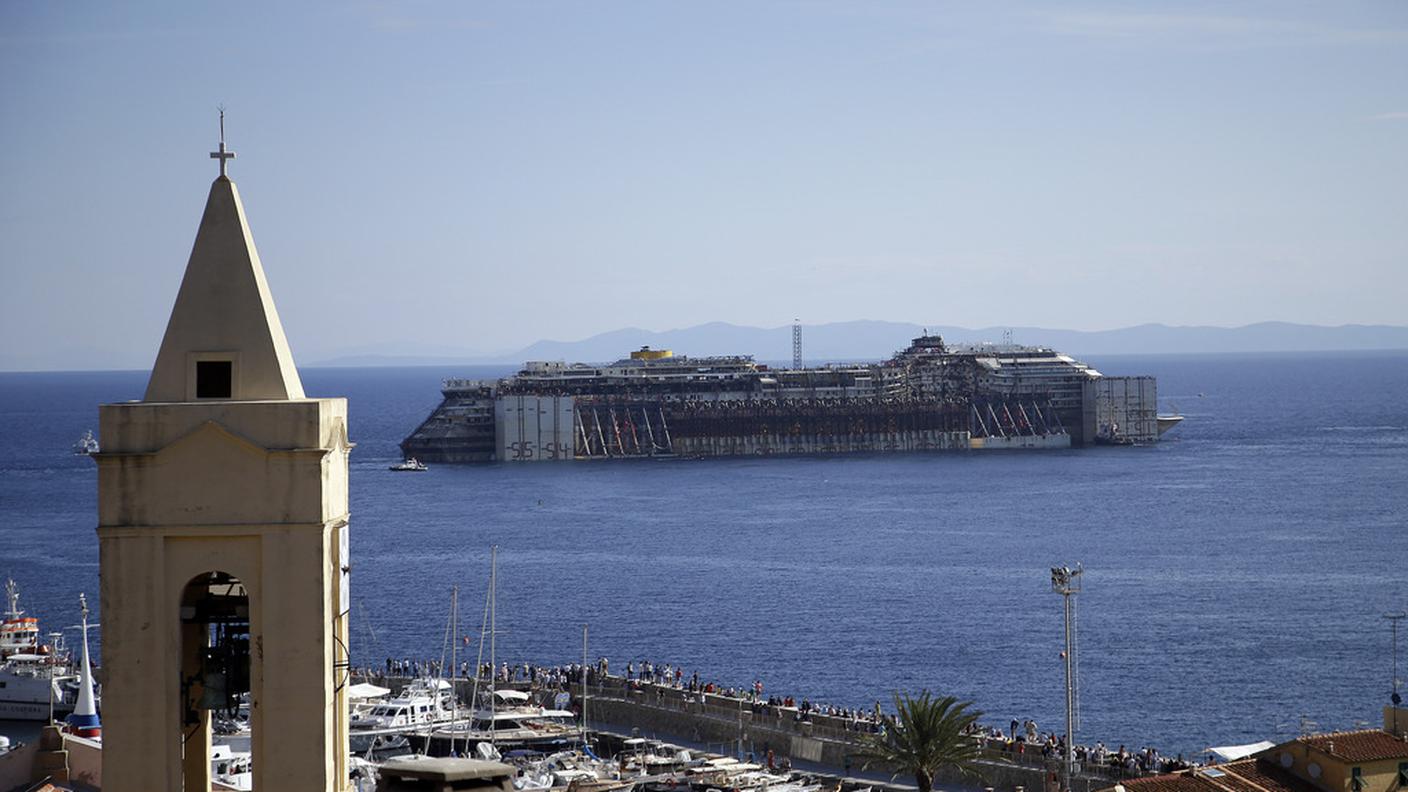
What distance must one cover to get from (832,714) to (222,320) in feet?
114

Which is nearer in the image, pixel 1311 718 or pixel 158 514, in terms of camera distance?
pixel 158 514

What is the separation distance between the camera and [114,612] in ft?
34.8

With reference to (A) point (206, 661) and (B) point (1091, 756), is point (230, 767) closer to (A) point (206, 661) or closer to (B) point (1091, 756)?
(B) point (1091, 756)

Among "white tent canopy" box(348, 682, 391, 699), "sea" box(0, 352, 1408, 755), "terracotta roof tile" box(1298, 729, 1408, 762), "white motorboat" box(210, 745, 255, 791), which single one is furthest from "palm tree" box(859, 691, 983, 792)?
"white tent canopy" box(348, 682, 391, 699)

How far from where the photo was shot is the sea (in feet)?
192

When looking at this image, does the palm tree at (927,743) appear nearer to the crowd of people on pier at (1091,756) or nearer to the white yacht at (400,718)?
the crowd of people on pier at (1091,756)

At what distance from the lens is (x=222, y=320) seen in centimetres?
1079

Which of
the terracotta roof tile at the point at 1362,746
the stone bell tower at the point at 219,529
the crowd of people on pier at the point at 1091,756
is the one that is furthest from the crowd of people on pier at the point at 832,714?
the stone bell tower at the point at 219,529

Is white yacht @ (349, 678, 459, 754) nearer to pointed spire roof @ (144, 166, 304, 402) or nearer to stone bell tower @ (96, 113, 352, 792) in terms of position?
stone bell tower @ (96, 113, 352, 792)

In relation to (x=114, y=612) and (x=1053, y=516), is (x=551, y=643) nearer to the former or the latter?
(x=1053, y=516)

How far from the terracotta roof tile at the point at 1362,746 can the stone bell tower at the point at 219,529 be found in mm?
20264

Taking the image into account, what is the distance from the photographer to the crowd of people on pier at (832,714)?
37344 mm

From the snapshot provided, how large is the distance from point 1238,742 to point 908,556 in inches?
1753

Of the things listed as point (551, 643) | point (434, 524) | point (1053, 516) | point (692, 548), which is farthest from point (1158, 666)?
point (434, 524)
